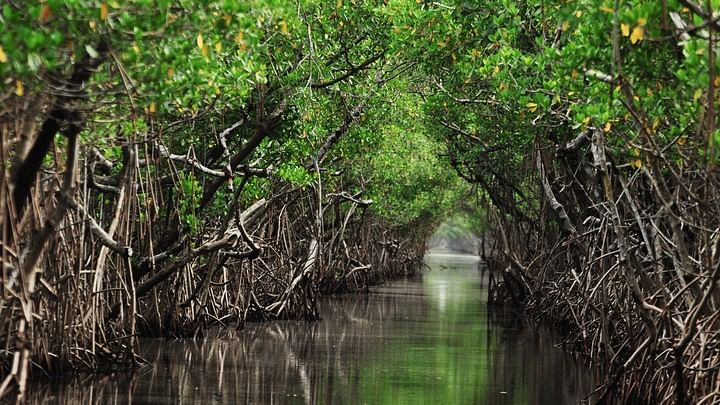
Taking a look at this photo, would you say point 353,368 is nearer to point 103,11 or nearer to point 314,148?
point 314,148

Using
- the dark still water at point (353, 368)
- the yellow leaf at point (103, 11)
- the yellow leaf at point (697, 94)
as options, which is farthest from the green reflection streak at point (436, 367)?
the yellow leaf at point (103, 11)

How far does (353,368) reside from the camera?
1107 centimetres

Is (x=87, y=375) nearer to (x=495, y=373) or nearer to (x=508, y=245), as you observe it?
(x=495, y=373)

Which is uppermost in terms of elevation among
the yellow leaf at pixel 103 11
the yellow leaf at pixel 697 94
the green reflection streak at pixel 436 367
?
the yellow leaf at pixel 103 11

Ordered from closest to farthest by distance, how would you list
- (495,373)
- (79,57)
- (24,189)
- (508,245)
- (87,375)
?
(79,57) → (24,189) → (87,375) → (495,373) → (508,245)

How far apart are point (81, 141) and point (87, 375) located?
8.39 ft

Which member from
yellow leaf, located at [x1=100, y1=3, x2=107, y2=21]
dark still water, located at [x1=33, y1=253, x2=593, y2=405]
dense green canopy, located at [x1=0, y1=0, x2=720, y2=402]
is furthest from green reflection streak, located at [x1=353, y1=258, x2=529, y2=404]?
yellow leaf, located at [x1=100, y1=3, x2=107, y2=21]

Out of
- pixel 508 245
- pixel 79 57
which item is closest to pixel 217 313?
pixel 508 245

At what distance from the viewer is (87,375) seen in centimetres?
945

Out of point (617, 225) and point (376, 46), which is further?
point (376, 46)

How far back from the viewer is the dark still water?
9039 millimetres

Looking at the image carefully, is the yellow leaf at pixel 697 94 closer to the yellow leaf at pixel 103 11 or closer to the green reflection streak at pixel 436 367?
the yellow leaf at pixel 103 11

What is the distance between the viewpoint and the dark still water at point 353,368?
9039mm

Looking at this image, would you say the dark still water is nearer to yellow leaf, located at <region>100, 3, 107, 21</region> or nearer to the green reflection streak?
the green reflection streak
